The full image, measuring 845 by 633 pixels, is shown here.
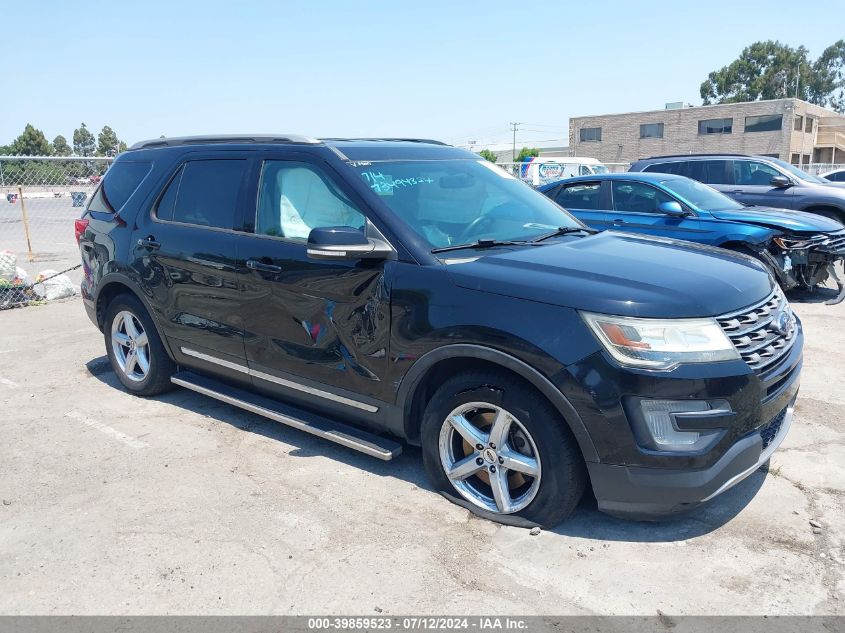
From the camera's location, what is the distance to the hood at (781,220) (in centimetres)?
827

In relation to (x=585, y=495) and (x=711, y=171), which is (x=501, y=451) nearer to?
(x=585, y=495)

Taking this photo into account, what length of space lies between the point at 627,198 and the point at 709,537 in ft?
20.8

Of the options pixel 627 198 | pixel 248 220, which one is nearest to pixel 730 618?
pixel 248 220

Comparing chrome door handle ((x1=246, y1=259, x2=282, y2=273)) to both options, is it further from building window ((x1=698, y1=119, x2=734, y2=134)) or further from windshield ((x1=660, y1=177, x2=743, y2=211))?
building window ((x1=698, y1=119, x2=734, y2=134))

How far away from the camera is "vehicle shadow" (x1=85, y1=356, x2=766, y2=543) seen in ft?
11.3

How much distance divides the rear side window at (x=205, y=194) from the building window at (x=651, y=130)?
55.4 meters

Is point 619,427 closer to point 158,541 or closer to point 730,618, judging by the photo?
point 730,618

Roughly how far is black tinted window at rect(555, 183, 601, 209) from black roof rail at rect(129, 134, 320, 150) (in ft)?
18.5

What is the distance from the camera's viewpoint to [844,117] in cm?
6381

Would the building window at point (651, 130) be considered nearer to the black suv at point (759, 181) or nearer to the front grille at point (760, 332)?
the black suv at point (759, 181)

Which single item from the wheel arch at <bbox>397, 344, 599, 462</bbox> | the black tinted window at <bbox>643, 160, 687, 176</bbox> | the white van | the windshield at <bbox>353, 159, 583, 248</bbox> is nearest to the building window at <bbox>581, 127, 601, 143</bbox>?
the white van

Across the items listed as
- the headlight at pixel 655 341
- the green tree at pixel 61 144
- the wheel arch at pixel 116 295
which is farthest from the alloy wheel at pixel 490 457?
the green tree at pixel 61 144

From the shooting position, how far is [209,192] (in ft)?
15.7

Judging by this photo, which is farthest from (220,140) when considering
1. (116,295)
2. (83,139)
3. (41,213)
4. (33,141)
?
(83,139)
